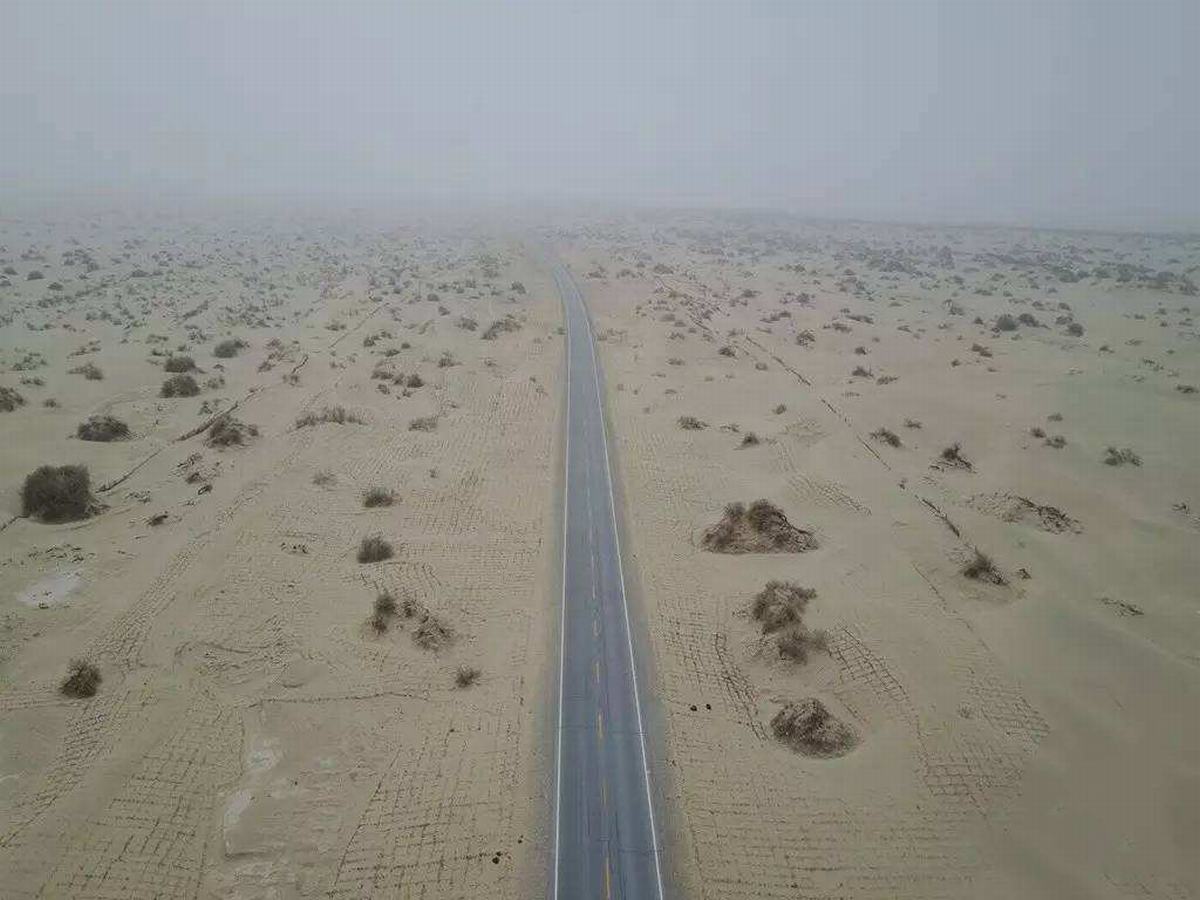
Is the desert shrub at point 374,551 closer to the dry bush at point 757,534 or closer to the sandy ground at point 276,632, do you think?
the sandy ground at point 276,632

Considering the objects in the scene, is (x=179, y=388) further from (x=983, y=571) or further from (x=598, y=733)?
(x=983, y=571)

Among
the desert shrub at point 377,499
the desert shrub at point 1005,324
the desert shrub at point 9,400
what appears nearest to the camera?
the desert shrub at point 377,499

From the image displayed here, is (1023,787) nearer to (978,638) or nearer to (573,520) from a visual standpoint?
(978,638)

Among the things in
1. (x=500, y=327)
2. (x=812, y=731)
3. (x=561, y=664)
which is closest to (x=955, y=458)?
(x=812, y=731)

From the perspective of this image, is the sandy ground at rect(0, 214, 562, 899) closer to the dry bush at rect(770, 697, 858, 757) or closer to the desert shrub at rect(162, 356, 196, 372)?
the desert shrub at rect(162, 356, 196, 372)

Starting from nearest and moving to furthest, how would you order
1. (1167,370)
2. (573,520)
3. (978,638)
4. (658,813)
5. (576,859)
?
1. (576,859)
2. (658,813)
3. (978,638)
4. (573,520)
5. (1167,370)

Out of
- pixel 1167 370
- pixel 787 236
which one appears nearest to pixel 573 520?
pixel 1167 370

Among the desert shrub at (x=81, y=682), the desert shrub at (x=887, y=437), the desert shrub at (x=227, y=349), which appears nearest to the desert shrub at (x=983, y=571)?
the desert shrub at (x=887, y=437)
